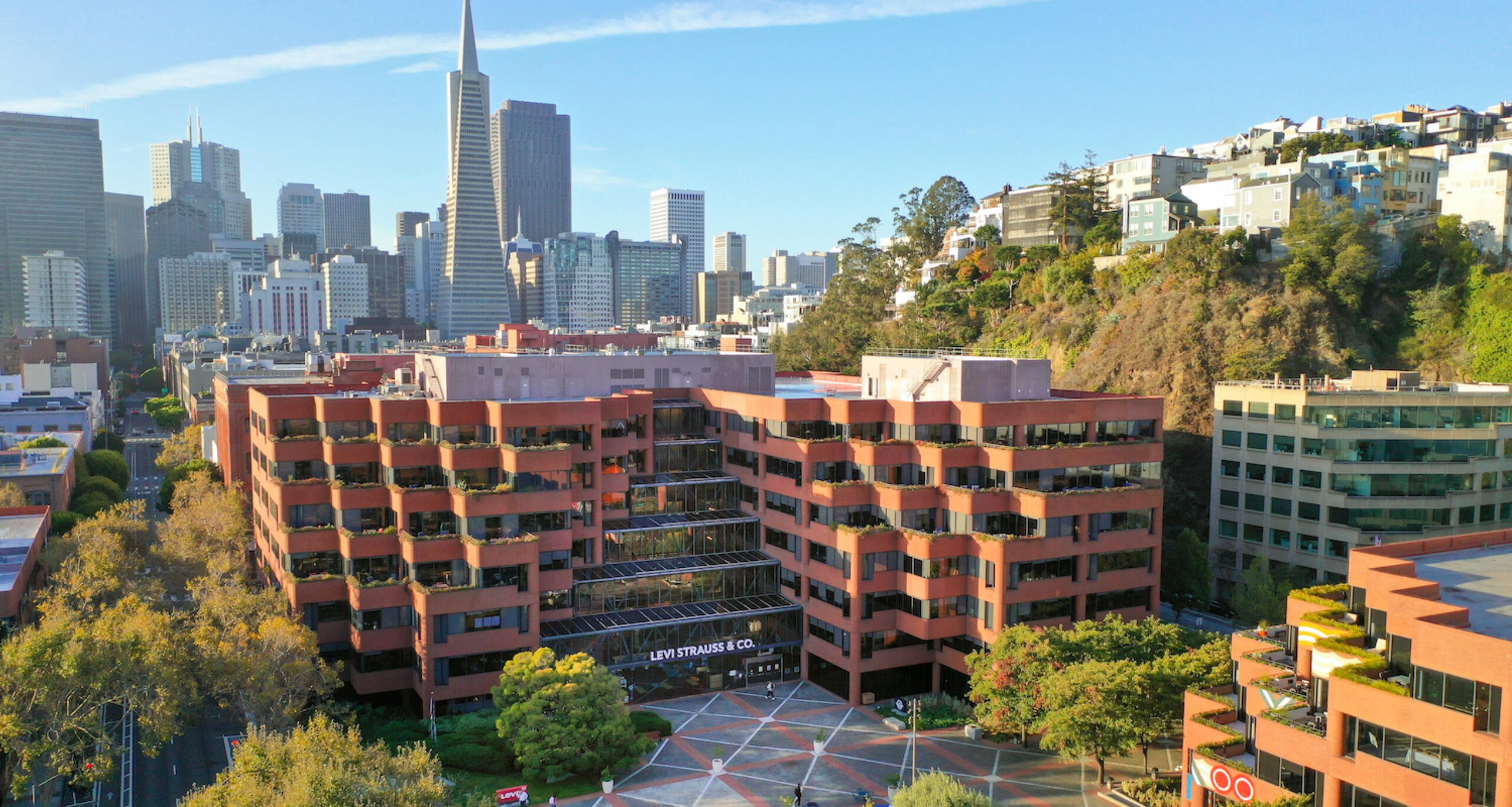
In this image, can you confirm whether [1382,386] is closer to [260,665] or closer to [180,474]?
[260,665]

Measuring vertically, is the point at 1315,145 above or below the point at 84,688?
above

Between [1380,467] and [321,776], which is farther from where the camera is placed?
[1380,467]

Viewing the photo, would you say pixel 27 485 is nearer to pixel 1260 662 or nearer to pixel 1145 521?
pixel 1145 521

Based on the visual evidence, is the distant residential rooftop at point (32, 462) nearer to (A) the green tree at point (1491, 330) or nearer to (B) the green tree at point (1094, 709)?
(B) the green tree at point (1094, 709)

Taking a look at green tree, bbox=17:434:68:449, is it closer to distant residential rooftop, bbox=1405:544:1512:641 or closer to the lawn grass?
the lawn grass

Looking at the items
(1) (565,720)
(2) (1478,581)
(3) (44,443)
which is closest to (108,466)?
(3) (44,443)

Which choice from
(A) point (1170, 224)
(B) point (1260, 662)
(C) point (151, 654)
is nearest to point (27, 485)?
(C) point (151, 654)

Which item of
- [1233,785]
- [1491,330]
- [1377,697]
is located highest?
[1491,330]
